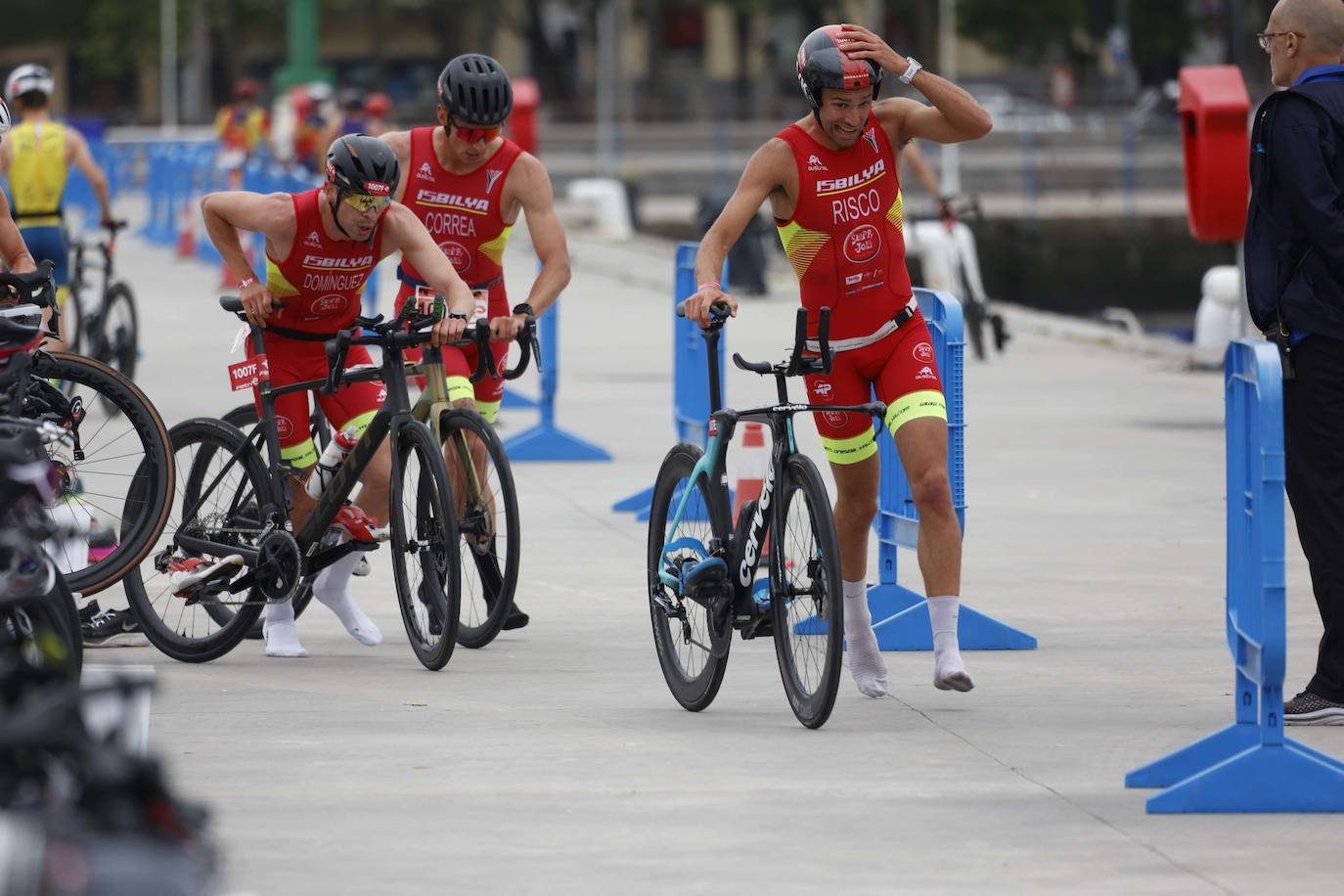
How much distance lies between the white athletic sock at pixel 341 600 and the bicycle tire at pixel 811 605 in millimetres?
1846

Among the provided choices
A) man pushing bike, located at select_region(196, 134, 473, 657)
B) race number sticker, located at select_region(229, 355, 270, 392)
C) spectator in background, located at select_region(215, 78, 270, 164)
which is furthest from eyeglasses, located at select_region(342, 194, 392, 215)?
spectator in background, located at select_region(215, 78, 270, 164)

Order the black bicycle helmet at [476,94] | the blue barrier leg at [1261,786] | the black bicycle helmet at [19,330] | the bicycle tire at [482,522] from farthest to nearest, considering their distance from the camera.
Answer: the black bicycle helmet at [476,94] → the bicycle tire at [482,522] → the black bicycle helmet at [19,330] → the blue barrier leg at [1261,786]

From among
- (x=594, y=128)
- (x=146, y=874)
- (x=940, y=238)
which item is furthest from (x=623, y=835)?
(x=594, y=128)

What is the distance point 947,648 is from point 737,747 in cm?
75

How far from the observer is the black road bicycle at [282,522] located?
790 centimetres

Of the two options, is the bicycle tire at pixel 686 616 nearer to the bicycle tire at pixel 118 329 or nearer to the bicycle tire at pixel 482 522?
the bicycle tire at pixel 482 522

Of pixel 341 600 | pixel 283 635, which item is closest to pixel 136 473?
pixel 283 635

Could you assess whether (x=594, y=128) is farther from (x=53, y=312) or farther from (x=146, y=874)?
(x=146, y=874)

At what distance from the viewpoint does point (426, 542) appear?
796 cm

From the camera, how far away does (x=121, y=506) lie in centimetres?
831

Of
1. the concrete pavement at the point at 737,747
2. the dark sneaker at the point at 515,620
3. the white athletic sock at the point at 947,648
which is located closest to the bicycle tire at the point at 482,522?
the concrete pavement at the point at 737,747

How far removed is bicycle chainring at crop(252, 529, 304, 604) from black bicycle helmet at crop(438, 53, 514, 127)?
174 centimetres

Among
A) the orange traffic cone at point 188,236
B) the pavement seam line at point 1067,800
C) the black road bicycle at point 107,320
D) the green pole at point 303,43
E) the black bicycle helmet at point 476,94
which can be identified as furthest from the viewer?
the green pole at point 303,43

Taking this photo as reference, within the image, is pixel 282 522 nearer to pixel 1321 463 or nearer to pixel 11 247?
pixel 11 247
